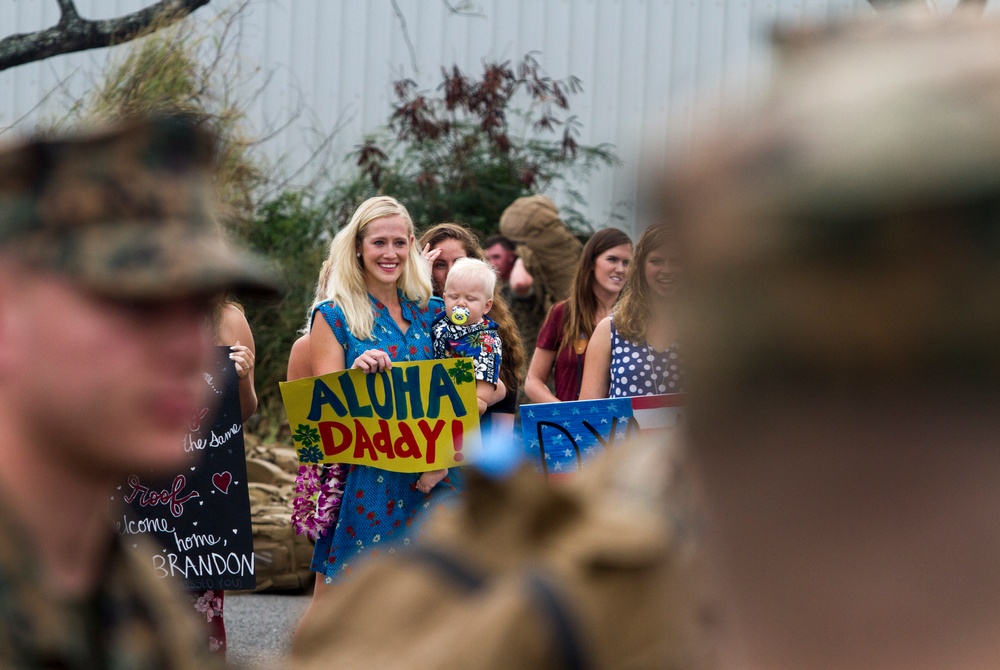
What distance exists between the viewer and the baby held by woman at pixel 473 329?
18.3 ft

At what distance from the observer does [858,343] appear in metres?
0.48

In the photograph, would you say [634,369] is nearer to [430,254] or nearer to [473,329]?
[473,329]

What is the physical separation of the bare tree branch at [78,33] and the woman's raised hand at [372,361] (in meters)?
6.57

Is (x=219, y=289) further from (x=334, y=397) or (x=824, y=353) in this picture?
(x=334, y=397)

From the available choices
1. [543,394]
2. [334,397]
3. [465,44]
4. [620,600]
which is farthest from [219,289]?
[465,44]

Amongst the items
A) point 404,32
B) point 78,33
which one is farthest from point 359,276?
point 404,32

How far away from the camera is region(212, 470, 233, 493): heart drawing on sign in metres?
5.42

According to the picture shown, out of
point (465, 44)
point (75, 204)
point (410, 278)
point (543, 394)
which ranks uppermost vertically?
point (465, 44)

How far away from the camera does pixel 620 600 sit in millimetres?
717

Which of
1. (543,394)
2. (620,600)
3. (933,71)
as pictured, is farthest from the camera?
(543,394)

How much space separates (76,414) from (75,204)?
180 millimetres

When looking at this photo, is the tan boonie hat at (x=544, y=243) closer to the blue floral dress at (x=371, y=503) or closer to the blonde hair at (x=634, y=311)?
the blonde hair at (x=634, y=311)

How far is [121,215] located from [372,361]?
4.17 meters

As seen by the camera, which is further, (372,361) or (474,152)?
(474,152)
